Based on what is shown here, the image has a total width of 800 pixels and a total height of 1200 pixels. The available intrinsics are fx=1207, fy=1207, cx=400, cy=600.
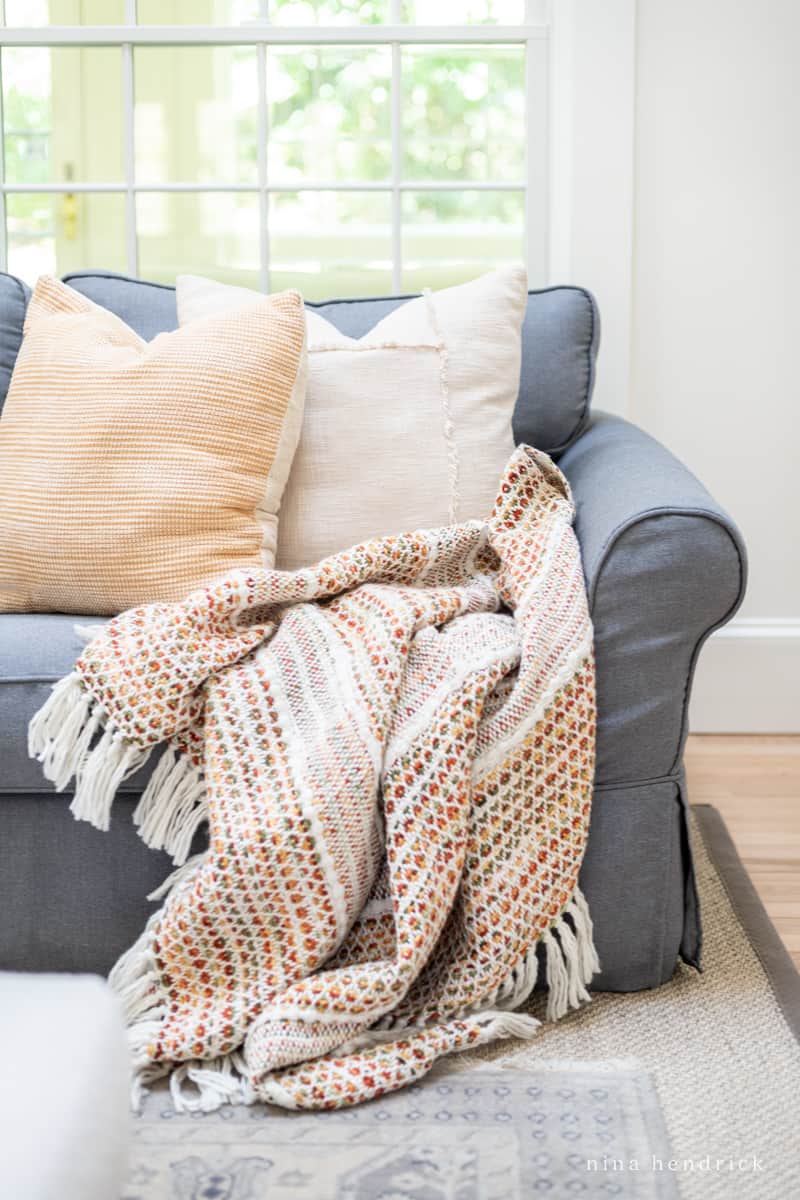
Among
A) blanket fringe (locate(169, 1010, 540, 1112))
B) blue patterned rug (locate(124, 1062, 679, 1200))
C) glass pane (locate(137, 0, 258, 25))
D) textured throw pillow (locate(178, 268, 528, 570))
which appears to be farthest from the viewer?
glass pane (locate(137, 0, 258, 25))

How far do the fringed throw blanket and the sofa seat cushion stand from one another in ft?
0.10

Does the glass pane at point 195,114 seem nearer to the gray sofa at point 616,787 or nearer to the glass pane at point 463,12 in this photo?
the glass pane at point 463,12

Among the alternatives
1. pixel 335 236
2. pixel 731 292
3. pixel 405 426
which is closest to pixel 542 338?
pixel 405 426

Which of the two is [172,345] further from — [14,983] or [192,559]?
[14,983]

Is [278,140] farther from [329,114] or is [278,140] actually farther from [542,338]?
[542,338]

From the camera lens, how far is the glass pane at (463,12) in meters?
2.54

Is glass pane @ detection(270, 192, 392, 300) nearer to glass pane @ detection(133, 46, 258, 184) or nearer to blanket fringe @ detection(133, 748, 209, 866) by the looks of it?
glass pane @ detection(133, 46, 258, 184)

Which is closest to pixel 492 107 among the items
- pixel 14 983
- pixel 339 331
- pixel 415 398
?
pixel 339 331

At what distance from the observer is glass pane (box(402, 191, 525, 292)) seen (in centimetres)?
258

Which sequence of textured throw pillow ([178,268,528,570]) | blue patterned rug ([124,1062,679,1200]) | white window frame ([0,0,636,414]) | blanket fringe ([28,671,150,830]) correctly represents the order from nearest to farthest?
blue patterned rug ([124,1062,679,1200]), blanket fringe ([28,671,150,830]), textured throw pillow ([178,268,528,570]), white window frame ([0,0,636,414])

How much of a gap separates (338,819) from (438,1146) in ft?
1.18

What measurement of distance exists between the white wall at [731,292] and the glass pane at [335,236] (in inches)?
21.3

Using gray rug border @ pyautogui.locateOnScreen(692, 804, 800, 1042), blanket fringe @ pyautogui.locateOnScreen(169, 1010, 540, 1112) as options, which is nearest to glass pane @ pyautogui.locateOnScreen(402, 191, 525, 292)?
gray rug border @ pyautogui.locateOnScreen(692, 804, 800, 1042)

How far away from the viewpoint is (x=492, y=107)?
255 cm
